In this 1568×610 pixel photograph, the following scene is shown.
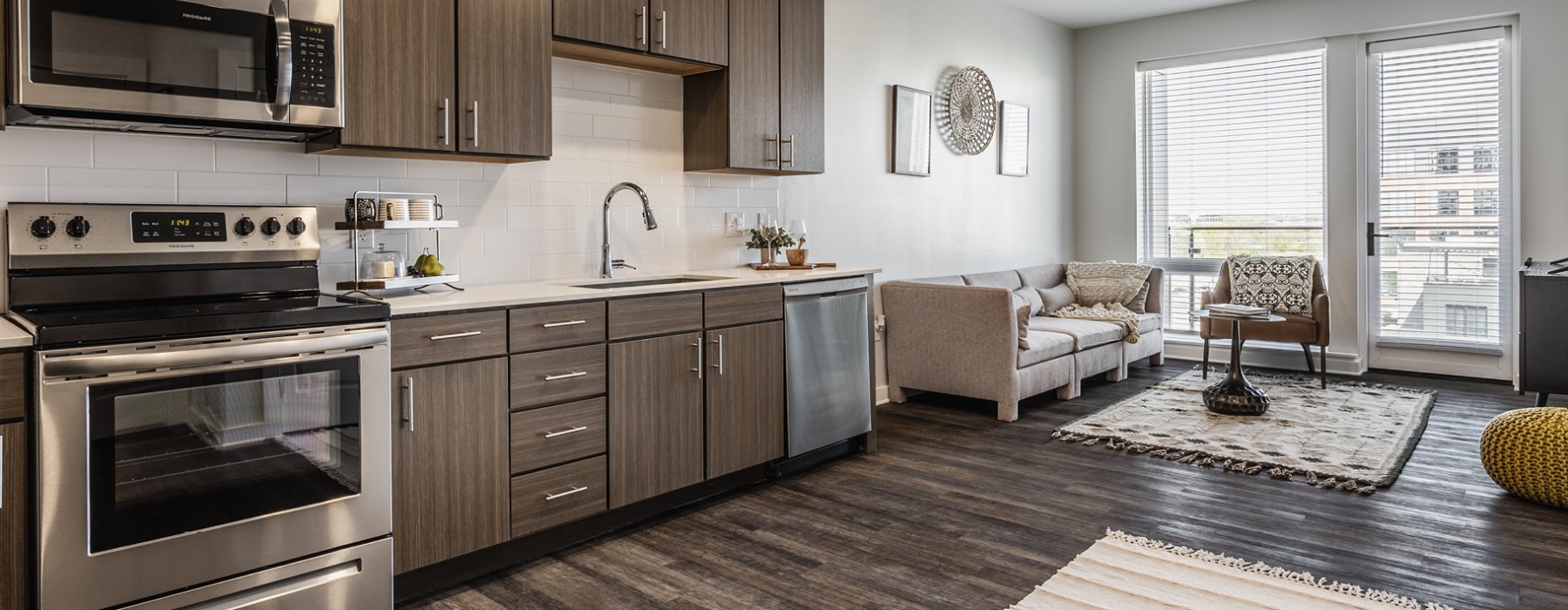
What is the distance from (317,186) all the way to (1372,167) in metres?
6.40

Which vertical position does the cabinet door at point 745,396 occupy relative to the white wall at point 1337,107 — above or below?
below

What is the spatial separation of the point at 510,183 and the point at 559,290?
61 centimetres

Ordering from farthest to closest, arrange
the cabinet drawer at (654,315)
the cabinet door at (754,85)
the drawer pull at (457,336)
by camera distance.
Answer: the cabinet door at (754,85)
the cabinet drawer at (654,315)
the drawer pull at (457,336)

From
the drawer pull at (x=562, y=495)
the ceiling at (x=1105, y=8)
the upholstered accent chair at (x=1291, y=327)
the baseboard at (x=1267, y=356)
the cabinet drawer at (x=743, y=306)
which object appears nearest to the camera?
the drawer pull at (x=562, y=495)

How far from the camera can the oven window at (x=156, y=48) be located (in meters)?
2.17

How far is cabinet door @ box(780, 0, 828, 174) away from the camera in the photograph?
4.14m

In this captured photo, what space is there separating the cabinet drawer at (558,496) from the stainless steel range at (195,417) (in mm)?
441

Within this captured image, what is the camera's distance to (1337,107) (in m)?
6.32

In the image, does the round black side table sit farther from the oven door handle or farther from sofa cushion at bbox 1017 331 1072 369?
the oven door handle

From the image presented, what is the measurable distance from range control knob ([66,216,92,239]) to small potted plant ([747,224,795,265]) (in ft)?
8.40

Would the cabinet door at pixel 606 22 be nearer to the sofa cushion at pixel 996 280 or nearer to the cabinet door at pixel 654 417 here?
the cabinet door at pixel 654 417

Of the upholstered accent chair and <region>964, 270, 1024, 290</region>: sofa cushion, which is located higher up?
<region>964, 270, 1024, 290</region>: sofa cushion

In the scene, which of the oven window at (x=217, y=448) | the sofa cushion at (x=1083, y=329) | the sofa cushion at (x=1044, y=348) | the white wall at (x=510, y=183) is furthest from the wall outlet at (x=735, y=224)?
the oven window at (x=217, y=448)

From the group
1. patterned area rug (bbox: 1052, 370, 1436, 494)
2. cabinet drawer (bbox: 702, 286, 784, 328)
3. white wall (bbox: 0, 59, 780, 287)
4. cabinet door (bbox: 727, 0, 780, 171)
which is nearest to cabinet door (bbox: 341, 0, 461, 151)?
white wall (bbox: 0, 59, 780, 287)
